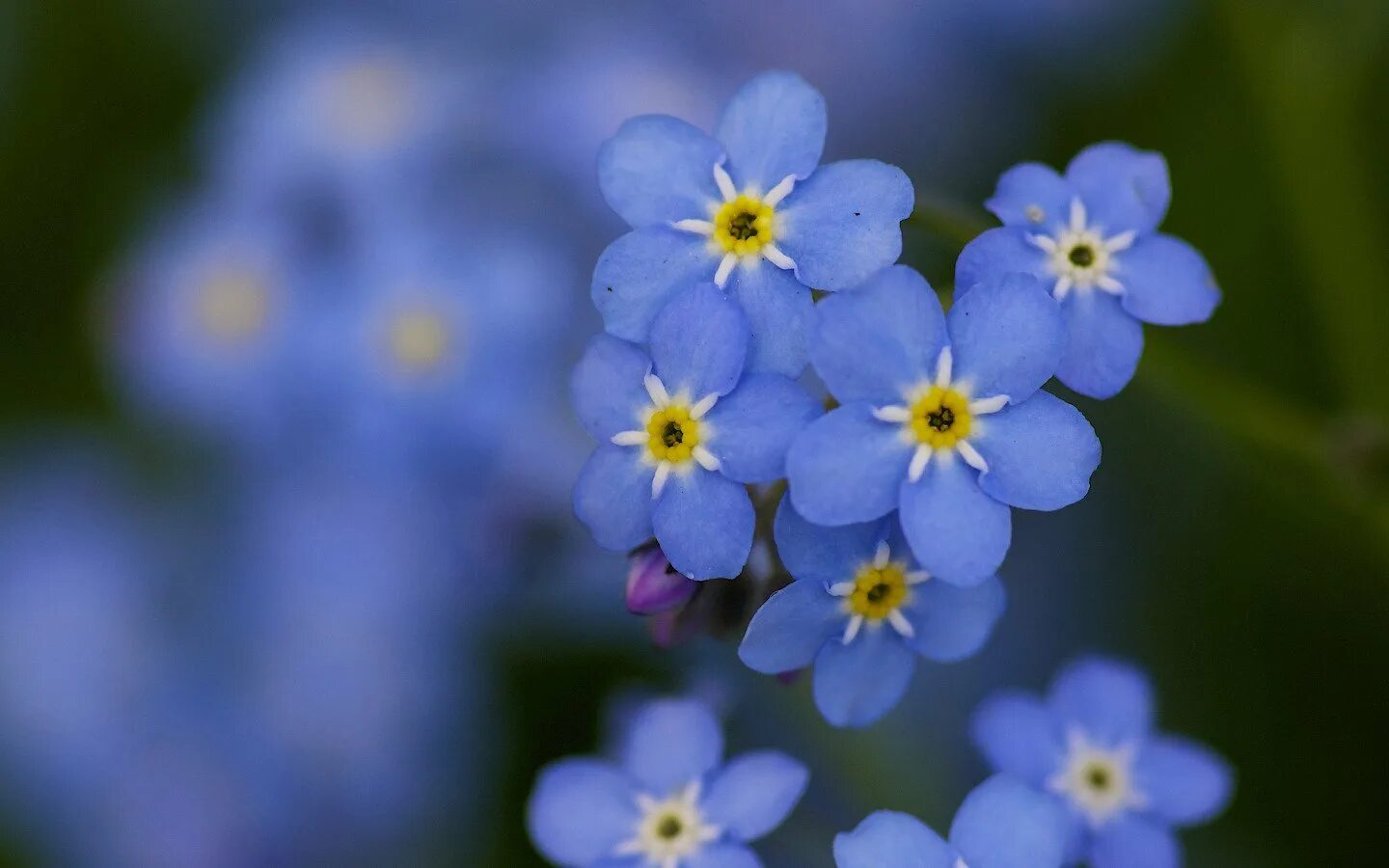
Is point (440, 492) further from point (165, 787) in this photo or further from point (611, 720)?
point (165, 787)

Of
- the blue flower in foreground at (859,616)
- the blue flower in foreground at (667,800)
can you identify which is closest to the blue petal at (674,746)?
the blue flower in foreground at (667,800)

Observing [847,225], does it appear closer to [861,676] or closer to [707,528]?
[707,528]

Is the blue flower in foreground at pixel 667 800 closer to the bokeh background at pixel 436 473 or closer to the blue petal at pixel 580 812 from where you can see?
the blue petal at pixel 580 812

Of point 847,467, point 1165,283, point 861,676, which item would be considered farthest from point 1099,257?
point 861,676

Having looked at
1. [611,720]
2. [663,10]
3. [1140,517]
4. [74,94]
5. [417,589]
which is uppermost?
[663,10]

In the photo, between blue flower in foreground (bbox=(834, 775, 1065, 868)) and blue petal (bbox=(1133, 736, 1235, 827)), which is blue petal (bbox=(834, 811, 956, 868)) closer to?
blue flower in foreground (bbox=(834, 775, 1065, 868))

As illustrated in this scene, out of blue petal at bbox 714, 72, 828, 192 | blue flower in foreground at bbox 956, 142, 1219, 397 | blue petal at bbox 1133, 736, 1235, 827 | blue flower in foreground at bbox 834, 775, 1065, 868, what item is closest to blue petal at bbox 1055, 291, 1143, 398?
blue flower in foreground at bbox 956, 142, 1219, 397

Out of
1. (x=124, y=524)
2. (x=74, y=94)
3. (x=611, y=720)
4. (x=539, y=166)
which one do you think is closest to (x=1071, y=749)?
(x=611, y=720)
